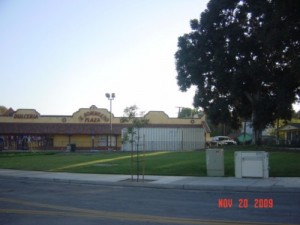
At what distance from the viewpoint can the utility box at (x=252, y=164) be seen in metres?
17.7

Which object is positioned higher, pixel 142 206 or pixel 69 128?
pixel 69 128

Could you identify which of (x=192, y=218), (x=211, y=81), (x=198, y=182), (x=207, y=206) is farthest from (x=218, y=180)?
(x=211, y=81)

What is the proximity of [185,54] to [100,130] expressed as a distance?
68.1ft

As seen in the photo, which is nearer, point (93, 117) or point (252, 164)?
point (252, 164)

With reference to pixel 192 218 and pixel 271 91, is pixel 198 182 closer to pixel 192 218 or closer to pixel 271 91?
pixel 192 218

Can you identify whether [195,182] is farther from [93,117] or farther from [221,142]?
[221,142]

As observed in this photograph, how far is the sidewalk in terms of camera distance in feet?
49.9

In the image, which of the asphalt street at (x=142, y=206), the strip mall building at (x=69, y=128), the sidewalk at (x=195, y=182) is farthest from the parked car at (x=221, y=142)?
the asphalt street at (x=142, y=206)

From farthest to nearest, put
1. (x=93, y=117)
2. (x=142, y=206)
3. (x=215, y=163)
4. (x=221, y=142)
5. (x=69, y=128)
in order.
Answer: (x=221, y=142) < (x=93, y=117) < (x=69, y=128) < (x=215, y=163) < (x=142, y=206)

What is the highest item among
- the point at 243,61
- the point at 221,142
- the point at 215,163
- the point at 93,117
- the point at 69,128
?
the point at 243,61

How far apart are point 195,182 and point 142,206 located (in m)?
5.85

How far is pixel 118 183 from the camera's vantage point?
17578 millimetres

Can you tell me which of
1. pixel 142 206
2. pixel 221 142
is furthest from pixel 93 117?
pixel 142 206

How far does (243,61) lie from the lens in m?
42.8
